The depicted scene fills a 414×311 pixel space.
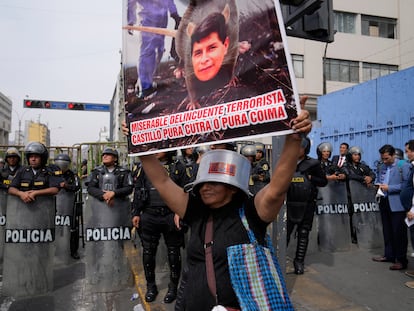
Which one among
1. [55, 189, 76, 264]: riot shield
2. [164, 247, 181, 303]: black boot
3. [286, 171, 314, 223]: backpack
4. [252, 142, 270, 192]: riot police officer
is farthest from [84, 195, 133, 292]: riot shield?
[252, 142, 270, 192]: riot police officer

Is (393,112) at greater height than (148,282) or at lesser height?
greater

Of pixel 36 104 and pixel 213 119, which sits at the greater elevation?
pixel 36 104

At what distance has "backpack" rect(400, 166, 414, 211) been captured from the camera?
5008 mm

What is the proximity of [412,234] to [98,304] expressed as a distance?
4339 millimetres

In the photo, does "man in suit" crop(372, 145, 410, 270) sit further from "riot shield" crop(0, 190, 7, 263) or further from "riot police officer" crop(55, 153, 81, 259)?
"riot shield" crop(0, 190, 7, 263)

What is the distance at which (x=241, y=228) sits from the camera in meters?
2.10

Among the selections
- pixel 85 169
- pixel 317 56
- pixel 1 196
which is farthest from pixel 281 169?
pixel 317 56

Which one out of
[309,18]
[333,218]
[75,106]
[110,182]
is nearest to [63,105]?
[75,106]

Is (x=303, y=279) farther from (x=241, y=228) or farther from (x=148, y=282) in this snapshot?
(x=241, y=228)

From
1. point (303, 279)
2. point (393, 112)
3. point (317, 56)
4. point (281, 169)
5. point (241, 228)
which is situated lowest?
point (303, 279)

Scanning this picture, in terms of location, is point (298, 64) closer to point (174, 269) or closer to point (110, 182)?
point (110, 182)

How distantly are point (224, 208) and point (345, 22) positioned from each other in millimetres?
27557

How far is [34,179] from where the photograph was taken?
17.1ft

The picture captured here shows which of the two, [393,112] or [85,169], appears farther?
[393,112]
